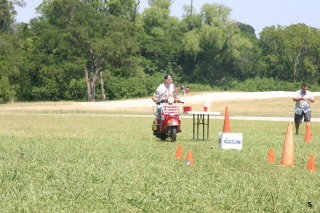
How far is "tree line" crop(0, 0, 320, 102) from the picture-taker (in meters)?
70.5

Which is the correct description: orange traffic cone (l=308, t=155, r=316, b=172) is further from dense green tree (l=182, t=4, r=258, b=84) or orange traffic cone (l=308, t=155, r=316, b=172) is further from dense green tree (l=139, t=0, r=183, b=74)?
dense green tree (l=182, t=4, r=258, b=84)

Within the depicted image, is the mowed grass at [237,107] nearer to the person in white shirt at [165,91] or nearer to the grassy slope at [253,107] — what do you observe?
the grassy slope at [253,107]

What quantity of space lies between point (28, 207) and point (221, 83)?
288 ft

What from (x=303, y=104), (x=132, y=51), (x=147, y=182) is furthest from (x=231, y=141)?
(x=132, y=51)

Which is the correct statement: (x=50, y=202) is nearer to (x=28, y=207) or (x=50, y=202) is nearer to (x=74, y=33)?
(x=28, y=207)

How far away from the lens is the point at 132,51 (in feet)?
233

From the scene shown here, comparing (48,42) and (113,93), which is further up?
(48,42)

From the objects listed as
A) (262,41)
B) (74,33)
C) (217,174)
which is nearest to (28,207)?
(217,174)

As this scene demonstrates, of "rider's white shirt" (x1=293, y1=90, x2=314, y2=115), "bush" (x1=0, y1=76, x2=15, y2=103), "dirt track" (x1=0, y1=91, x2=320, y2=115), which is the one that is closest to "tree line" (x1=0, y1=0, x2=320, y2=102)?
"bush" (x1=0, y1=76, x2=15, y2=103)

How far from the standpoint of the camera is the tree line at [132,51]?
70.5 m

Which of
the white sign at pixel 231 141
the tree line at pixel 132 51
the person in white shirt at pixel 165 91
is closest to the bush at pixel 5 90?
the tree line at pixel 132 51

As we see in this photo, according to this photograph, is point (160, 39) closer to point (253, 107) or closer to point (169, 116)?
point (253, 107)

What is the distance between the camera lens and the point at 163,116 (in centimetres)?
1833

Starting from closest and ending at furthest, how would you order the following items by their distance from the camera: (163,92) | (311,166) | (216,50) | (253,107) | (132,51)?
(311,166) → (163,92) → (253,107) → (132,51) → (216,50)
